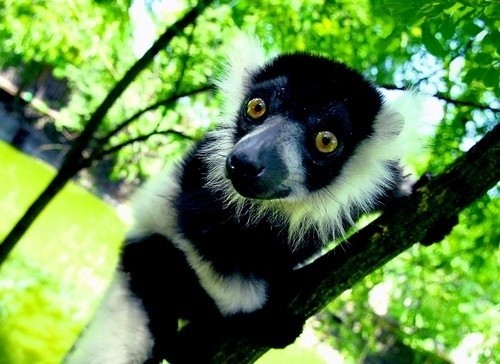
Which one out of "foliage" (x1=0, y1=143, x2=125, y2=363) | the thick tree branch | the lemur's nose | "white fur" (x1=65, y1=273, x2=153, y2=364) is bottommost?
"foliage" (x1=0, y1=143, x2=125, y2=363)

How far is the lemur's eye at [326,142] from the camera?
9.18 ft

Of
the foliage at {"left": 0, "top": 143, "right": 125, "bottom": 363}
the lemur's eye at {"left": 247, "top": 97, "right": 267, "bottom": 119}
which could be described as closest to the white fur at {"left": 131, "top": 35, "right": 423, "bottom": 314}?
the lemur's eye at {"left": 247, "top": 97, "right": 267, "bottom": 119}

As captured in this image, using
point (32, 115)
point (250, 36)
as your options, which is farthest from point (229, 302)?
point (32, 115)

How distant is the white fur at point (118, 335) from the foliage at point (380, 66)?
1.68 meters

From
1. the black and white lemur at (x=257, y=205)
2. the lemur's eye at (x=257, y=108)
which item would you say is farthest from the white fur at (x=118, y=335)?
the lemur's eye at (x=257, y=108)

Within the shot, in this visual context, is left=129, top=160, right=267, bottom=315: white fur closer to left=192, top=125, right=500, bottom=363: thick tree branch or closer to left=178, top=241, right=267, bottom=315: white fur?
left=178, top=241, right=267, bottom=315: white fur

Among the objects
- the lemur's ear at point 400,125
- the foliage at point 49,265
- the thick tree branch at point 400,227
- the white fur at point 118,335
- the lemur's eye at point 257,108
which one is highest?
the lemur's eye at point 257,108

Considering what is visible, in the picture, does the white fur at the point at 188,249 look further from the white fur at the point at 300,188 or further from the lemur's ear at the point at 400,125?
the lemur's ear at the point at 400,125

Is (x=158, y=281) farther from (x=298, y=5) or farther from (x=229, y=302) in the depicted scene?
(x=298, y=5)

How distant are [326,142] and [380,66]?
1.73 metres

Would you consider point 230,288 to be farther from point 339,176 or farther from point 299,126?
point 299,126

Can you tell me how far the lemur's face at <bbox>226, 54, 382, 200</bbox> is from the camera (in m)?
2.58

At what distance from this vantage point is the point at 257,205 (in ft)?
10.3

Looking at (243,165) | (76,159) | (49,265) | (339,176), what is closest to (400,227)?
(339,176)
